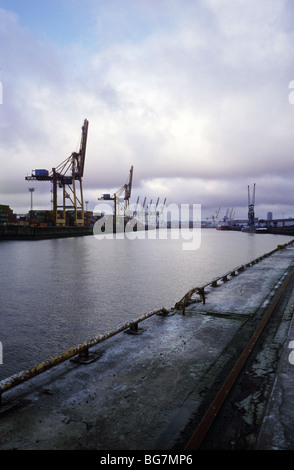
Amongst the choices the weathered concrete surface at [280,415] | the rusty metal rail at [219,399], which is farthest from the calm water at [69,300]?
the weathered concrete surface at [280,415]

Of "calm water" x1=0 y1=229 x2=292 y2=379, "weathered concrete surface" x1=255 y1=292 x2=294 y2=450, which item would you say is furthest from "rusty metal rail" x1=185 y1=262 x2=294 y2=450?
"calm water" x1=0 y1=229 x2=292 y2=379

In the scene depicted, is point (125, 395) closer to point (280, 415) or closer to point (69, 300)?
point (280, 415)

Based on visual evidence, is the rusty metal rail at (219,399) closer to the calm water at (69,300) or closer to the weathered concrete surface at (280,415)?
the weathered concrete surface at (280,415)

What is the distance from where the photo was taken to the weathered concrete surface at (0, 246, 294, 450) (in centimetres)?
329

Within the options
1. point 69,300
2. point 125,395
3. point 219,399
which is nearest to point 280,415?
point 219,399

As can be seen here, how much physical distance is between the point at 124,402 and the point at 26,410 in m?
1.29

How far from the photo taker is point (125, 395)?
4148mm

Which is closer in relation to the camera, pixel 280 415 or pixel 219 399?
pixel 280 415

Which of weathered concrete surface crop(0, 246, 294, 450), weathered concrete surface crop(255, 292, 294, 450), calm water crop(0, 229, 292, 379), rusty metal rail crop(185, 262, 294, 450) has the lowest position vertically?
calm water crop(0, 229, 292, 379)

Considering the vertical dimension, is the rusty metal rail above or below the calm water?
above

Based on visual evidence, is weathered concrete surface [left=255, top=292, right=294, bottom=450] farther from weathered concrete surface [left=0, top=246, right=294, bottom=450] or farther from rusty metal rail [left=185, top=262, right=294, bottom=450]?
rusty metal rail [left=185, top=262, right=294, bottom=450]

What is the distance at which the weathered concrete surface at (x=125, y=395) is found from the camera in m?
3.29

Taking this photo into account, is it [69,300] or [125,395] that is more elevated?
[125,395]

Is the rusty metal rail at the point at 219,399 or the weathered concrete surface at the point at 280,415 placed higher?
the rusty metal rail at the point at 219,399
